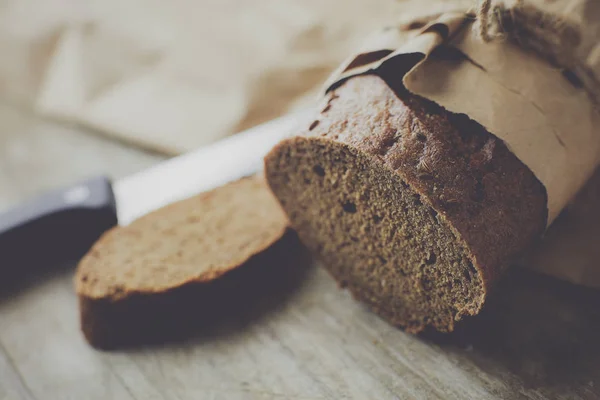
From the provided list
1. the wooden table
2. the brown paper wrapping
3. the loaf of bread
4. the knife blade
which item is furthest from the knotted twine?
the knife blade

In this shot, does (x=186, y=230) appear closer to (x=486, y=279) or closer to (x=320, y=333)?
(x=320, y=333)

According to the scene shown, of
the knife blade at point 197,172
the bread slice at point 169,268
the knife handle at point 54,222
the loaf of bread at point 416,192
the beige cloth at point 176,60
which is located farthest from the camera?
the beige cloth at point 176,60

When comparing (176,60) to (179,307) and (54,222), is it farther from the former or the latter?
(179,307)

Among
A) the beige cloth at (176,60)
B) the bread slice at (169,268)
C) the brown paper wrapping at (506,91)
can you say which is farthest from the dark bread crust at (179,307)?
the beige cloth at (176,60)

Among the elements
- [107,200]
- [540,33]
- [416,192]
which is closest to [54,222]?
[107,200]

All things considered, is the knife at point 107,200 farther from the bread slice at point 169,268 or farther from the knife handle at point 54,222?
the bread slice at point 169,268

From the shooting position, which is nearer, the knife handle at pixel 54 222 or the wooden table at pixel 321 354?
the wooden table at pixel 321 354

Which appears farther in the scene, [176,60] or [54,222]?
[176,60]
